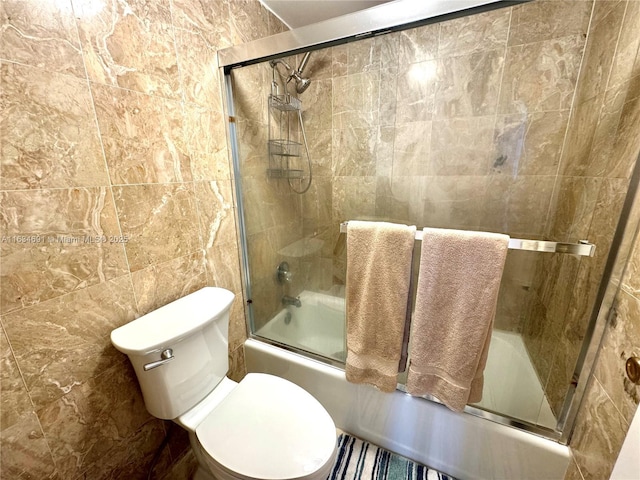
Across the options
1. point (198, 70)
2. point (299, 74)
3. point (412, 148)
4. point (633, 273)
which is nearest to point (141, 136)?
point (198, 70)

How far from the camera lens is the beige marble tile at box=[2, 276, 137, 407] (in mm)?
685

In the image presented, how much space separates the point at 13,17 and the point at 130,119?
0.96ft

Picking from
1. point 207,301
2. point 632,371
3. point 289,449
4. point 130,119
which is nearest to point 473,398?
point 632,371

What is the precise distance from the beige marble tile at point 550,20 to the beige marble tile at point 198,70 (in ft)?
4.17

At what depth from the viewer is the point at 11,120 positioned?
2.02ft

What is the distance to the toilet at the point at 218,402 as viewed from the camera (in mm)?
774

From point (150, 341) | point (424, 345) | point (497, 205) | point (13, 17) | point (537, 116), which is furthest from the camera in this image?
point (497, 205)

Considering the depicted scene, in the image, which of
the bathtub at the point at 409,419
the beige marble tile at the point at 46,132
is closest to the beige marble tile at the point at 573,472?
the bathtub at the point at 409,419

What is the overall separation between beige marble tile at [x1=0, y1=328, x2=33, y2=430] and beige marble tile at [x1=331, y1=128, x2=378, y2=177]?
1589mm

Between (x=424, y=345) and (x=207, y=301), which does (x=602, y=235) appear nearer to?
(x=424, y=345)

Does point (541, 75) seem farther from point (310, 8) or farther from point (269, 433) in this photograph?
point (269, 433)

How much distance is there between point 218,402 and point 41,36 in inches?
50.2

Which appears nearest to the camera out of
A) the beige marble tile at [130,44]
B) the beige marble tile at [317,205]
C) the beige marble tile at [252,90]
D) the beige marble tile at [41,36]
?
the beige marble tile at [41,36]

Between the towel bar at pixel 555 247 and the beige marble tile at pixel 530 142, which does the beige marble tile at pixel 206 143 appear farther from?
the beige marble tile at pixel 530 142
